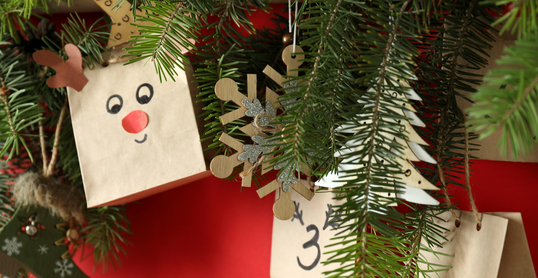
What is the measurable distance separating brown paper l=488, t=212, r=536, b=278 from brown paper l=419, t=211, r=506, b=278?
2 centimetres

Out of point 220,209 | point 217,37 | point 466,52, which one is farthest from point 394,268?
point 220,209

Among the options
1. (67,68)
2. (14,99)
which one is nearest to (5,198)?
(14,99)

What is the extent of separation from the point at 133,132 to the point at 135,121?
0.06 ft

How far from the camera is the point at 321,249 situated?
1.97 feet

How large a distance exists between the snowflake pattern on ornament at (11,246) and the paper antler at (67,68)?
35cm

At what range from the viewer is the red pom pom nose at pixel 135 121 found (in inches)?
22.6

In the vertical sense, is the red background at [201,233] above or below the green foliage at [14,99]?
below

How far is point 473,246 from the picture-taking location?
45 cm

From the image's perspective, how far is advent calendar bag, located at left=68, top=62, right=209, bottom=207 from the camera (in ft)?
1.83

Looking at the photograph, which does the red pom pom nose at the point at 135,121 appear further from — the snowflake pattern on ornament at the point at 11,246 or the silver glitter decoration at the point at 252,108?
the snowflake pattern on ornament at the point at 11,246

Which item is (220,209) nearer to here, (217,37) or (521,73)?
(217,37)

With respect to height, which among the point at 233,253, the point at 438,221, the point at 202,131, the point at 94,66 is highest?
the point at 94,66

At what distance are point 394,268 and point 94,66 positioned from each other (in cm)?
57

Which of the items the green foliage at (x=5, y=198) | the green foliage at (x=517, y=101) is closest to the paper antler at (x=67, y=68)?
the green foliage at (x=5, y=198)
